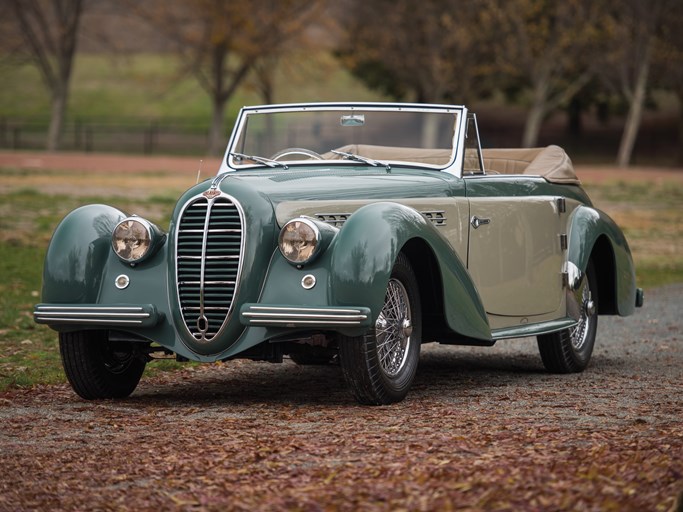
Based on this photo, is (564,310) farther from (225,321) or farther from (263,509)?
(263,509)

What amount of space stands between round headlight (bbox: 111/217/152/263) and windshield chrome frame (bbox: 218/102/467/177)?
1.16m

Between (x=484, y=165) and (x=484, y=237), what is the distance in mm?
1298

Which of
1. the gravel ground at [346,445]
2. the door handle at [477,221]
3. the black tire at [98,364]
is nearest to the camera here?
the gravel ground at [346,445]

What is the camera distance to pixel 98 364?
736 centimetres

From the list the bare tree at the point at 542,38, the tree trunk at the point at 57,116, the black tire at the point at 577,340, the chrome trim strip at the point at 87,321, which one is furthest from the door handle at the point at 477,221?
the tree trunk at the point at 57,116

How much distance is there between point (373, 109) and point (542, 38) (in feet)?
131

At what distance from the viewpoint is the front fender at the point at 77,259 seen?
7.18 meters

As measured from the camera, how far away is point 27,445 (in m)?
5.94

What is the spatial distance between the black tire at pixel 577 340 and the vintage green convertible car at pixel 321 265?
0.25 feet

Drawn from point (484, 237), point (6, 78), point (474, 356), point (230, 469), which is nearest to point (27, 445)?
point (230, 469)

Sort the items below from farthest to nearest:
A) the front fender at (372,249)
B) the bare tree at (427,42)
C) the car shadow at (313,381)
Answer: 1. the bare tree at (427,42)
2. the car shadow at (313,381)
3. the front fender at (372,249)

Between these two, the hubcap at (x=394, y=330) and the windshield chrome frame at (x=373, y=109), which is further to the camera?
the windshield chrome frame at (x=373, y=109)

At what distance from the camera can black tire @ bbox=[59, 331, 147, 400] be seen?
7.26m

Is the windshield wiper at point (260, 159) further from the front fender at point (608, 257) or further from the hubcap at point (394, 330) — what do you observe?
the front fender at point (608, 257)
